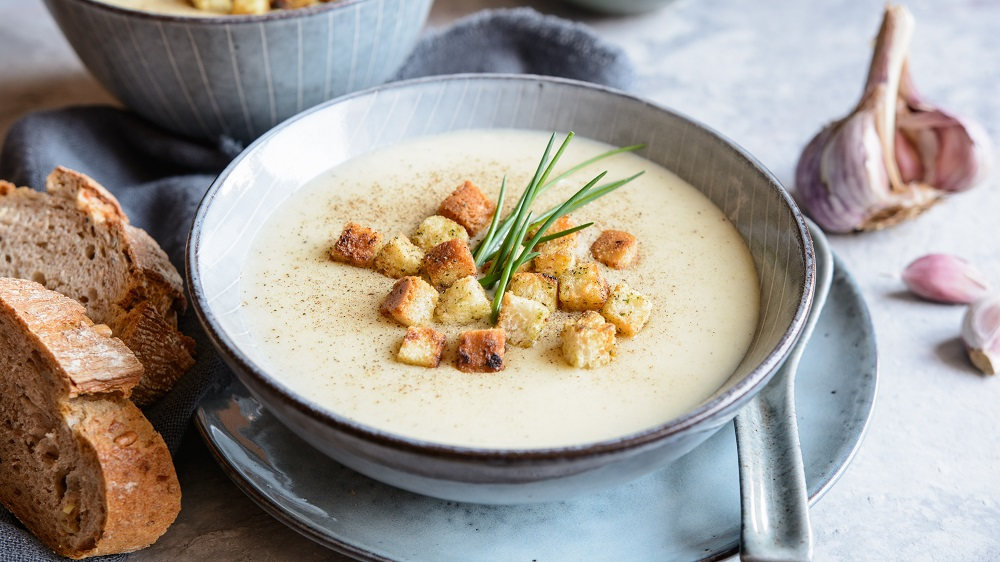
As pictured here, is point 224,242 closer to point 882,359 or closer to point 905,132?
A: point 882,359

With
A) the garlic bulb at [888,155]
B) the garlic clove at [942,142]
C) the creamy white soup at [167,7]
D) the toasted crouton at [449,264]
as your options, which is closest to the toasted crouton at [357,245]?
the toasted crouton at [449,264]

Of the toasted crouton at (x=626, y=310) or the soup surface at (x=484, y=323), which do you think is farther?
the toasted crouton at (x=626, y=310)

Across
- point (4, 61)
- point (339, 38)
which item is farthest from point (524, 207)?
point (4, 61)

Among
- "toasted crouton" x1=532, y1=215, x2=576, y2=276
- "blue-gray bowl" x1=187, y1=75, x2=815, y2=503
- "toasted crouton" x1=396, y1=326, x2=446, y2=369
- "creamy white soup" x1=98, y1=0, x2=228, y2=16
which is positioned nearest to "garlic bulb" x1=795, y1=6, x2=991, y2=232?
"blue-gray bowl" x1=187, y1=75, x2=815, y2=503

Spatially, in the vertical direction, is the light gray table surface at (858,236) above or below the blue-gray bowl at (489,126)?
below

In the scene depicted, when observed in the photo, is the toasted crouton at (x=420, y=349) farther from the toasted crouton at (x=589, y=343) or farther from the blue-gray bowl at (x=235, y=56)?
the blue-gray bowl at (x=235, y=56)

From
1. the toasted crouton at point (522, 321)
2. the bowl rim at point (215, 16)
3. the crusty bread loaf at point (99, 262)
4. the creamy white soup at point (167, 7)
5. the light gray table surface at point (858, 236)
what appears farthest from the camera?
the creamy white soup at point (167, 7)
